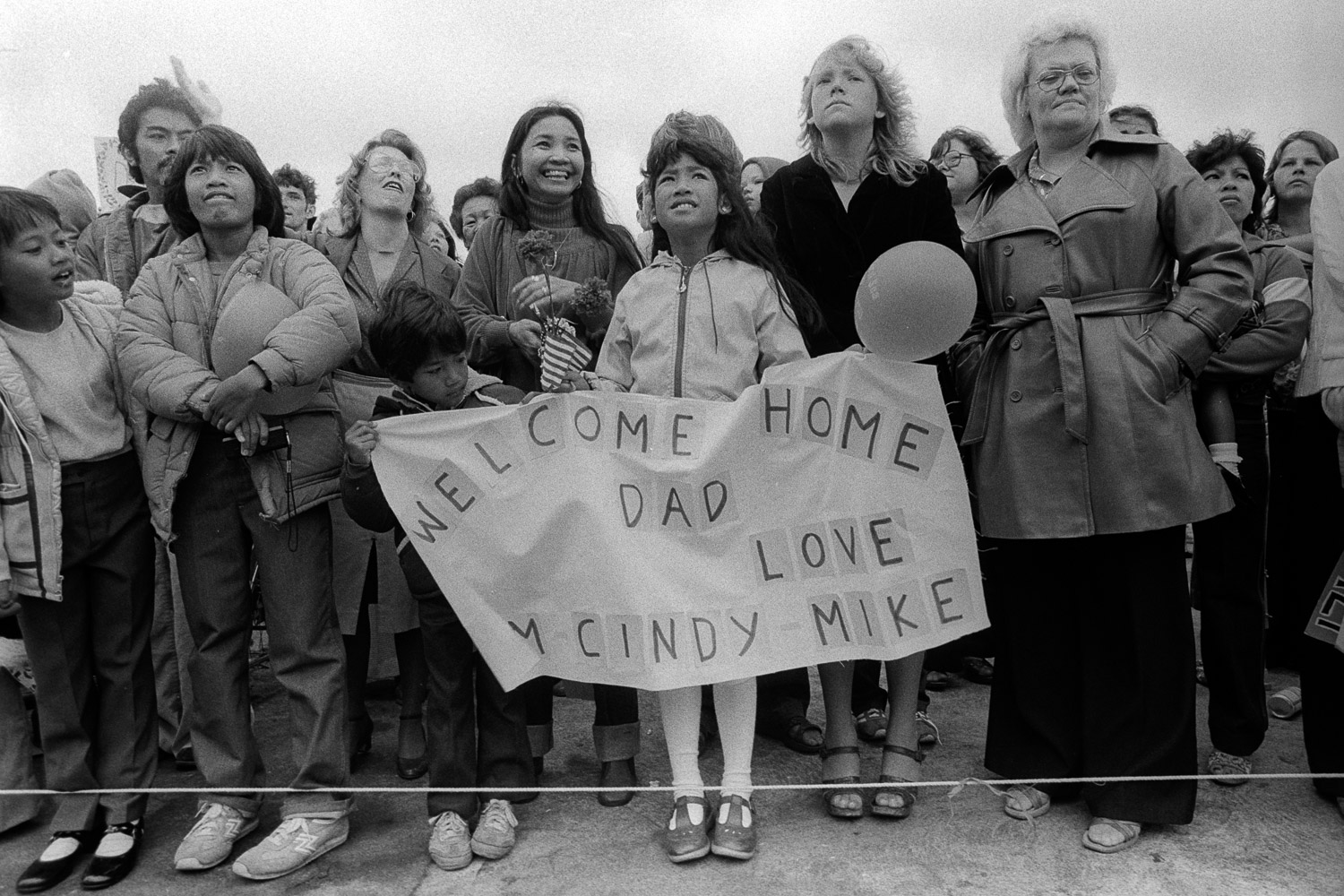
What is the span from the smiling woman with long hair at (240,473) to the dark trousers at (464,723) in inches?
11.9

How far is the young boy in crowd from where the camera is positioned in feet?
10.6

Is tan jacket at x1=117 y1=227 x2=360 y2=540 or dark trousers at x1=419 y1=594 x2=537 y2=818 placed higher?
tan jacket at x1=117 y1=227 x2=360 y2=540

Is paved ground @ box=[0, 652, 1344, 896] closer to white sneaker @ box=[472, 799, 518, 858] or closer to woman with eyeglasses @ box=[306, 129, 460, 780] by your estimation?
white sneaker @ box=[472, 799, 518, 858]

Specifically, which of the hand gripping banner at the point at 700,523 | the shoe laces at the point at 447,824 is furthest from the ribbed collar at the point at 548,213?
the shoe laces at the point at 447,824

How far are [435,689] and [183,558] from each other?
88cm

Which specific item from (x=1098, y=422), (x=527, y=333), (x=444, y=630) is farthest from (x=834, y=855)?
(x=527, y=333)

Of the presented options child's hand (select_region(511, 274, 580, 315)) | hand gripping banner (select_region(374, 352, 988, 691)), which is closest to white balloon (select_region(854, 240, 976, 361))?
hand gripping banner (select_region(374, 352, 988, 691))

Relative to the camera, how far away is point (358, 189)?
4254 mm

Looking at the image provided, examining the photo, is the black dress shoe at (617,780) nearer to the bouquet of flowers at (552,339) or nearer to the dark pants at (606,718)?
the dark pants at (606,718)

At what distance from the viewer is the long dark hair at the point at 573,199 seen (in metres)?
3.99

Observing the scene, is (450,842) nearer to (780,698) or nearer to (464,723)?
(464,723)

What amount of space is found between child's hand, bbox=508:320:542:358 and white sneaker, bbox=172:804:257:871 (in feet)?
5.70

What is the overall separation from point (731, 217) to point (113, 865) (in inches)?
108

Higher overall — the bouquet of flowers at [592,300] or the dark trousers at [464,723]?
the bouquet of flowers at [592,300]
